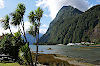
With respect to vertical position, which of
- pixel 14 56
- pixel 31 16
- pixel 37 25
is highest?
pixel 31 16

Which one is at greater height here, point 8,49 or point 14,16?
point 14,16

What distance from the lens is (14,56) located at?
31.8 m

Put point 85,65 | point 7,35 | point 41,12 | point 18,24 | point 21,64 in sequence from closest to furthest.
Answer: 1. point 41,12
2. point 18,24
3. point 21,64
4. point 85,65
5. point 7,35

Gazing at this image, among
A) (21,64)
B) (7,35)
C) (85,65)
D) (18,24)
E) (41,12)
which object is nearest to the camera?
(41,12)

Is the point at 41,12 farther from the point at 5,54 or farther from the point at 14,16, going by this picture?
the point at 5,54

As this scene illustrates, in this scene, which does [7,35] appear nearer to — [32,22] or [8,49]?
[8,49]

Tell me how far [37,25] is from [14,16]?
4.54m

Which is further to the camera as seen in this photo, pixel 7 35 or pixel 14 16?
pixel 7 35

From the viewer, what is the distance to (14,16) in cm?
1995

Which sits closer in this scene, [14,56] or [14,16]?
[14,16]

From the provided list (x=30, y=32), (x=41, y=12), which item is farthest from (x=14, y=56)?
(x=41, y=12)

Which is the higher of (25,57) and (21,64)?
(25,57)

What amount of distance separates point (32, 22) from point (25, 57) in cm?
630

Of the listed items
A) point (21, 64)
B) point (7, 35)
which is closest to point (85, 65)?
point (21, 64)
